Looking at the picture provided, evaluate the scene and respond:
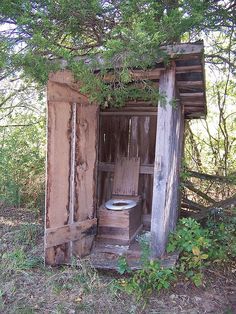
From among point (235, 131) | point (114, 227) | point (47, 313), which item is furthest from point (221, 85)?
Result: point (47, 313)

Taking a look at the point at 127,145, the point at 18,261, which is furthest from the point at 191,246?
the point at 127,145

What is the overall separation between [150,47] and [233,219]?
8.98 feet

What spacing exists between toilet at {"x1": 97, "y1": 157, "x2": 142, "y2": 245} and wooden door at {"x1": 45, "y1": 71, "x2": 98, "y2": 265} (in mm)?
224

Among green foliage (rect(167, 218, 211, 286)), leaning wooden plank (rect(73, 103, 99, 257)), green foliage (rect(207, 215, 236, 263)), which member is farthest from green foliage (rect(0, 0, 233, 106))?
green foliage (rect(207, 215, 236, 263))

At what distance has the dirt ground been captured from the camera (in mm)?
3273

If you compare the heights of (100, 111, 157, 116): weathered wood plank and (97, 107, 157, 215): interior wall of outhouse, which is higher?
(100, 111, 157, 116): weathered wood plank

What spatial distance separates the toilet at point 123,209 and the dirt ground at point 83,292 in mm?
608

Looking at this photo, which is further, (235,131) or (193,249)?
(235,131)

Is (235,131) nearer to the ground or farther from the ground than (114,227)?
farther from the ground

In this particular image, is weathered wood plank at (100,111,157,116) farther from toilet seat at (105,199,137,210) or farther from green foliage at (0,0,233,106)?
green foliage at (0,0,233,106)

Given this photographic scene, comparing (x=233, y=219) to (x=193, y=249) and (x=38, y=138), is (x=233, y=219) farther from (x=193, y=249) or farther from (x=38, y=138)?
(x=38, y=138)

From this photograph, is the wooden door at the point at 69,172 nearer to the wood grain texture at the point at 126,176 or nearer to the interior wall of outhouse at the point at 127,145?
the wood grain texture at the point at 126,176

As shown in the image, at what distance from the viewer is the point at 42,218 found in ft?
18.2

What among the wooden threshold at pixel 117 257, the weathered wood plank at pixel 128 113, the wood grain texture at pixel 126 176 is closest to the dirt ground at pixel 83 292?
the wooden threshold at pixel 117 257
